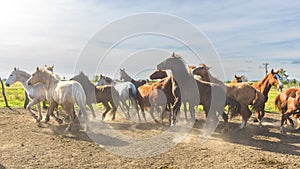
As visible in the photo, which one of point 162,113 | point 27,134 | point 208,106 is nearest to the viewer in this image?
point 27,134

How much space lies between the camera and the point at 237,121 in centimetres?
955

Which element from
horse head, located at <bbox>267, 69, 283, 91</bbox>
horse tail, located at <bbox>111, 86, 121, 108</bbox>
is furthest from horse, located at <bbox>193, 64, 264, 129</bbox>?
horse tail, located at <bbox>111, 86, 121, 108</bbox>

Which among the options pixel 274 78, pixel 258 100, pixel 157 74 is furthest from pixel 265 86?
pixel 157 74

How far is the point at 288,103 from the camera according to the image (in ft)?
25.8

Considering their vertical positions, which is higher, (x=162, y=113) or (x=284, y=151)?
(x=162, y=113)

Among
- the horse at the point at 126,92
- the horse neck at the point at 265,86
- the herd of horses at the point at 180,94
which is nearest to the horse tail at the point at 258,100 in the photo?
the herd of horses at the point at 180,94

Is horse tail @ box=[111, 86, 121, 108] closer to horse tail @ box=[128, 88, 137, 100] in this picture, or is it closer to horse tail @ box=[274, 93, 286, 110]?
horse tail @ box=[128, 88, 137, 100]

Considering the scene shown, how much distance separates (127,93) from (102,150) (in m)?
4.49

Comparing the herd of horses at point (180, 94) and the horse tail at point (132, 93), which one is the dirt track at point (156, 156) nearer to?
the herd of horses at point (180, 94)

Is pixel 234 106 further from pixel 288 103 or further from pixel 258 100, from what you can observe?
pixel 288 103

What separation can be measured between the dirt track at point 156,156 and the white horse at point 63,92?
70 cm

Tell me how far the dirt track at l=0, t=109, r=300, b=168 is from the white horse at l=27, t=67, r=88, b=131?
70 centimetres

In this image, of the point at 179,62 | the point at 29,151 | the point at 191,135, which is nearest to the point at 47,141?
the point at 29,151

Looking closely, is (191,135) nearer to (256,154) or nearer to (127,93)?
(256,154)
